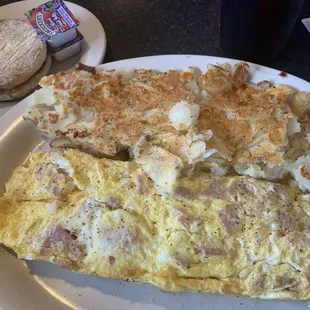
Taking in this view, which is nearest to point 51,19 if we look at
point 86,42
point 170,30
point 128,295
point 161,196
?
point 86,42

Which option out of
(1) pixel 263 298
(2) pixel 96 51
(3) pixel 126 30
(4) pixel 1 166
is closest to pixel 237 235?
(1) pixel 263 298

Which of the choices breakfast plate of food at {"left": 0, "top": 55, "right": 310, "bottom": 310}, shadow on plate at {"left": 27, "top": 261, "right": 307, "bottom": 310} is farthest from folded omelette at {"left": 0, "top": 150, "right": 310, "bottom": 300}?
shadow on plate at {"left": 27, "top": 261, "right": 307, "bottom": 310}

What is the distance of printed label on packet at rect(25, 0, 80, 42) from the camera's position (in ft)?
5.88

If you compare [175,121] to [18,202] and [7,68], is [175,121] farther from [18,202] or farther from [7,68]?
[7,68]

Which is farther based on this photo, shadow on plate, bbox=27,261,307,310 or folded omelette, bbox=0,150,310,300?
shadow on plate, bbox=27,261,307,310

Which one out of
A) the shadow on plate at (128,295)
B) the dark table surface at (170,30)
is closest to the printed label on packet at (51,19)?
the dark table surface at (170,30)

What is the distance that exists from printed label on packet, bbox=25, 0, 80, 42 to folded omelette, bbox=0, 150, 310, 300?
77cm

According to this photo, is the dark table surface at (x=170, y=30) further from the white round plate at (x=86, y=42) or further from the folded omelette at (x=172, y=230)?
the folded omelette at (x=172, y=230)

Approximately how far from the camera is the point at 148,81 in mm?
1464

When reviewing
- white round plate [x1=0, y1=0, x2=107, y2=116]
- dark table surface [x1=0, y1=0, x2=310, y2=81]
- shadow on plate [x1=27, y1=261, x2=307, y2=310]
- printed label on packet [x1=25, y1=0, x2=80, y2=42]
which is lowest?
shadow on plate [x1=27, y1=261, x2=307, y2=310]

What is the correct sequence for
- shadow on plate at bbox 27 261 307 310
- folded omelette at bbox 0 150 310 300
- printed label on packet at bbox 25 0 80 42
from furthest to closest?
1. printed label on packet at bbox 25 0 80 42
2. shadow on plate at bbox 27 261 307 310
3. folded omelette at bbox 0 150 310 300

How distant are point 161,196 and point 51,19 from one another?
1.03m

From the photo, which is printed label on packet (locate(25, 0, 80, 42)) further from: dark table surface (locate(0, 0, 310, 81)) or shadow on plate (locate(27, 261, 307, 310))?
shadow on plate (locate(27, 261, 307, 310))

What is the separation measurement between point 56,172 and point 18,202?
0.47 feet
